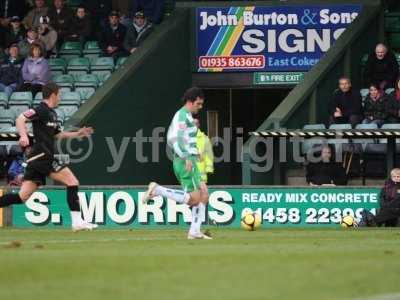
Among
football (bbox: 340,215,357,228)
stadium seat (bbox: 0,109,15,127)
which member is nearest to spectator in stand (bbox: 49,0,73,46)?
stadium seat (bbox: 0,109,15,127)

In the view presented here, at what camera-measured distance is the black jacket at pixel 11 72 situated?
2897 cm

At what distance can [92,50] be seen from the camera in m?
30.2

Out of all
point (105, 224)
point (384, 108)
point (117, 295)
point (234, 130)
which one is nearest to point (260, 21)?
point (234, 130)

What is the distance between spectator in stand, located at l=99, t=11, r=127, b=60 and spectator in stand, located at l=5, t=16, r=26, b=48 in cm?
197

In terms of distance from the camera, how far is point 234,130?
3206cm

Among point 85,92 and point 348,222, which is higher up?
point 85,92

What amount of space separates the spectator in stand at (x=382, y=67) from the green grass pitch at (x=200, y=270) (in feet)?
33.7

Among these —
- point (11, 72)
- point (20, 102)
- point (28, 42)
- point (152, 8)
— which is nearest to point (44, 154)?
point (20, 102)

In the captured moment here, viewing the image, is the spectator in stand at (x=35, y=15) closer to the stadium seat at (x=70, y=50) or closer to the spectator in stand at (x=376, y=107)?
the stadium seat at (x=70, y=50)

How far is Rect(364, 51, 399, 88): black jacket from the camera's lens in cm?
2642

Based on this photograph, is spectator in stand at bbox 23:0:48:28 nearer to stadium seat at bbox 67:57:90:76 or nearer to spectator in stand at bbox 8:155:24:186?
stadium seat at bbox 67:57:90:76

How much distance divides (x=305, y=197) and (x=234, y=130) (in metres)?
8.40

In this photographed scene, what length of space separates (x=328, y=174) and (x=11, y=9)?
1047 cm

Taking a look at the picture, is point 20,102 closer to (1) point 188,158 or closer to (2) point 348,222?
(2) point 348,222
